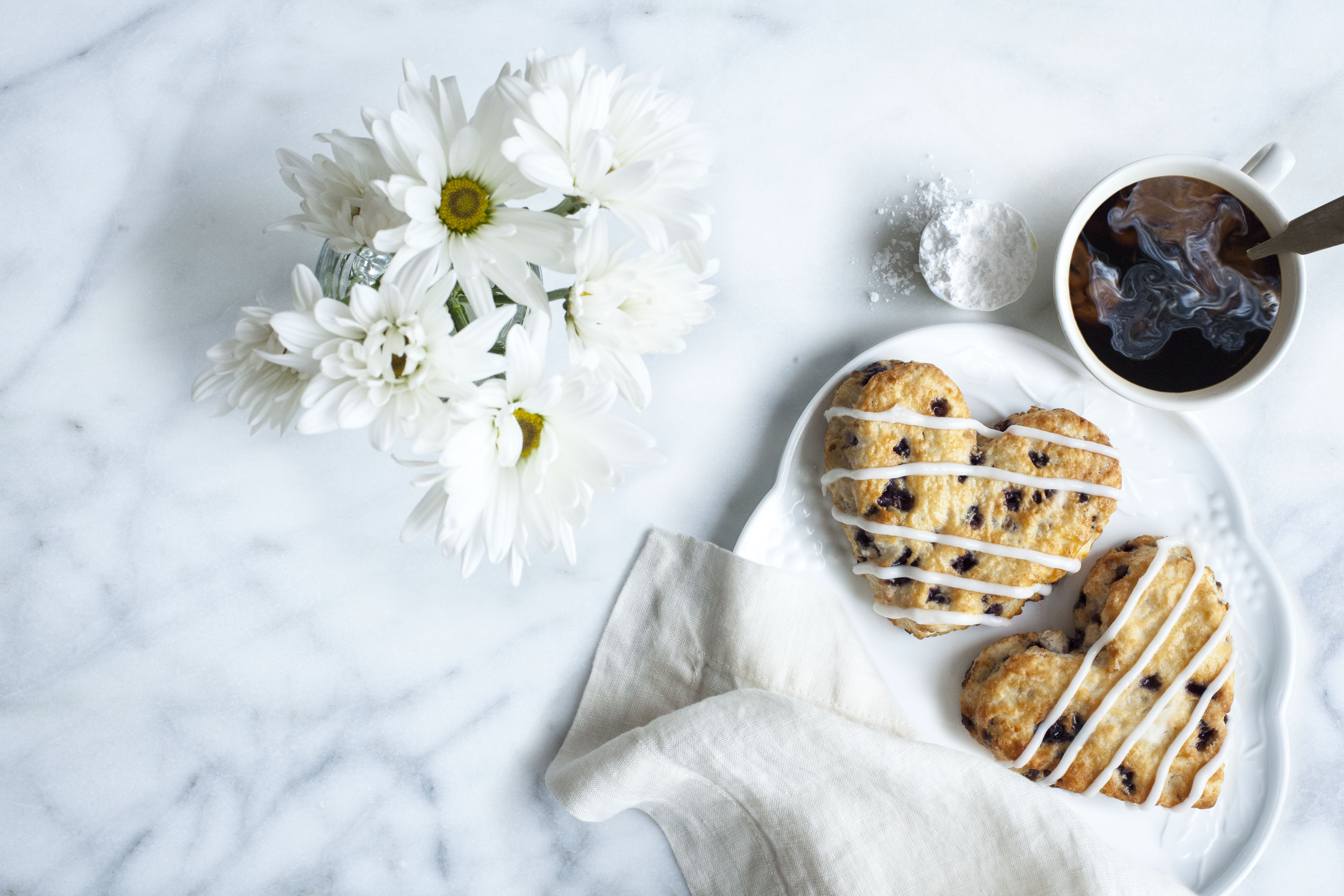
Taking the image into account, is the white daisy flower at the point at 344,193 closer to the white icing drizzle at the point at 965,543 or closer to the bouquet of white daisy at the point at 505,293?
the bouquet of white daisy at the point at 505,293

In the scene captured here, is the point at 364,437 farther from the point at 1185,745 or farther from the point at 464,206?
the point at 1185,745

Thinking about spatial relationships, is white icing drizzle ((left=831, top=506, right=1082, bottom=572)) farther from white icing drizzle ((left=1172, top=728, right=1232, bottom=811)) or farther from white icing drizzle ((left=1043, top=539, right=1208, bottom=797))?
white icing drizzle ((left=1172, top=728, right=1232, bottom=811))

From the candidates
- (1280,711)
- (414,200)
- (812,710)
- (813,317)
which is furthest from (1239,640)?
(414,200)

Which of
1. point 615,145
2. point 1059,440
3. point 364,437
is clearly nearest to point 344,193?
point 615,145

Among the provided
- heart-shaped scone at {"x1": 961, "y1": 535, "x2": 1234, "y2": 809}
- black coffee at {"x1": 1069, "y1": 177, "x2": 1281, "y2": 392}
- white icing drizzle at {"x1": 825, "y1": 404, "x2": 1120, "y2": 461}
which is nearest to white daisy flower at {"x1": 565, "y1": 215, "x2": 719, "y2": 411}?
white icing drizzle at {"x1": 825, "y1": 404, "x2": 1120, "y2": 461}

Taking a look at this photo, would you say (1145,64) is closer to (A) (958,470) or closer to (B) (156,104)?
(A) (958,470)

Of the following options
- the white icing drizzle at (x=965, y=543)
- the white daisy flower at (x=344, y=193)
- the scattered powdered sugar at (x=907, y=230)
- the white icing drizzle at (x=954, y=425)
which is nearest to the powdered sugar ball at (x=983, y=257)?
the scattered powdered sugar at (x=907, y=230)
